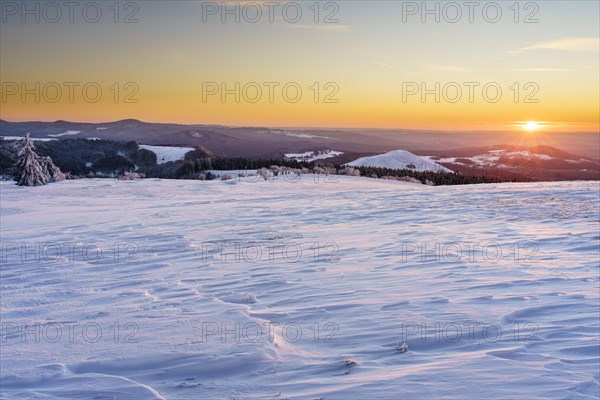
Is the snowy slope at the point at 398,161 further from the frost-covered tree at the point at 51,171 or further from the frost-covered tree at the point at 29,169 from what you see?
the frost-covered tree at the point at 29,169

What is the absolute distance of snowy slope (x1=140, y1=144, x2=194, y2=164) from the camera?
62391 millimetres

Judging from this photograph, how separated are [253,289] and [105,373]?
95.0 inches

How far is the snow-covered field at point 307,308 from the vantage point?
12.6ft

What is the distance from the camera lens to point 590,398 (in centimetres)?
322

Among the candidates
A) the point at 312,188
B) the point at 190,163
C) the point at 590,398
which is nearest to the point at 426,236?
the point at 590,398

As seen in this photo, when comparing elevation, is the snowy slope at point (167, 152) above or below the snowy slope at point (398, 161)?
above

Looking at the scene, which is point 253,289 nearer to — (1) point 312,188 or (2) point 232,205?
(2) point 232,205

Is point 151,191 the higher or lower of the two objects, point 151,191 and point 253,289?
the higher

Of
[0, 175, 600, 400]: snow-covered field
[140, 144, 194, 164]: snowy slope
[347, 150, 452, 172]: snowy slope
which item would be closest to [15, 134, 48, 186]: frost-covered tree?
[0, 175, 600, 400]: snow-covered field

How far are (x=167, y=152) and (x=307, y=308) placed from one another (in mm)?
63950

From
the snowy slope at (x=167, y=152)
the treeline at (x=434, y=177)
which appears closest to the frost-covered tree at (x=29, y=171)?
the treeline at (x=434, y=177)

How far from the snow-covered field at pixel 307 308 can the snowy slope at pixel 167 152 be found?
169ft

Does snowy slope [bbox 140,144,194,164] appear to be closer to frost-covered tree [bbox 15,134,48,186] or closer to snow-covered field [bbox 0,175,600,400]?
frost-covered tree [bbox 15,134,48,186]

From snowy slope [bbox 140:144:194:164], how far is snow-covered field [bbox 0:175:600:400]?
51494mm
